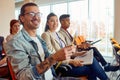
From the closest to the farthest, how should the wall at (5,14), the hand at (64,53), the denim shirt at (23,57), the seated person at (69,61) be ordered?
the hand at (64,53)
the denim shirt at (23,57)
the seated person at (69,61)
the wall at (5,14)

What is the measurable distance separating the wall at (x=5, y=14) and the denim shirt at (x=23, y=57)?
392cm

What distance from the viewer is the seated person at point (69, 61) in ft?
7.85

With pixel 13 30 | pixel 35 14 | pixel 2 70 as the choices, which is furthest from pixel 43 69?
pixel 13 30

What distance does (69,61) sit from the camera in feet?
7.75

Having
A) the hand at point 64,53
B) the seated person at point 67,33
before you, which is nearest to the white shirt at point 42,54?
the hand at point 64,53

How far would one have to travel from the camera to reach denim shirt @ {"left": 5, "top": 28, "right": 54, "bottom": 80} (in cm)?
119

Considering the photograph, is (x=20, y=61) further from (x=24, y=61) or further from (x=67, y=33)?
(x=67, y=33)

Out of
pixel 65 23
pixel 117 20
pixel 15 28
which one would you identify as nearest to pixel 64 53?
pixel 65 23

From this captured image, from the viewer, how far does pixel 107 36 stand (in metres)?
5.85

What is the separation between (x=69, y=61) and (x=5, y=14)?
3.33 m

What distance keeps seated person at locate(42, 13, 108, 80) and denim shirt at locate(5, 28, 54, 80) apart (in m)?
1.03

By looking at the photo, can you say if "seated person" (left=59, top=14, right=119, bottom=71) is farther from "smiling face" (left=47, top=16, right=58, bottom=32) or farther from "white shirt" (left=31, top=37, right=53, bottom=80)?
"white shirt" (left=31, top=37, right=53, bottom=80)

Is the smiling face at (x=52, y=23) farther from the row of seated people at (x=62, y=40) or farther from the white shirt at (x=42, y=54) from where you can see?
the white shirt at (x=42, y=54)

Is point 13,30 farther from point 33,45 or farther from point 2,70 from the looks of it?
point 33,45
